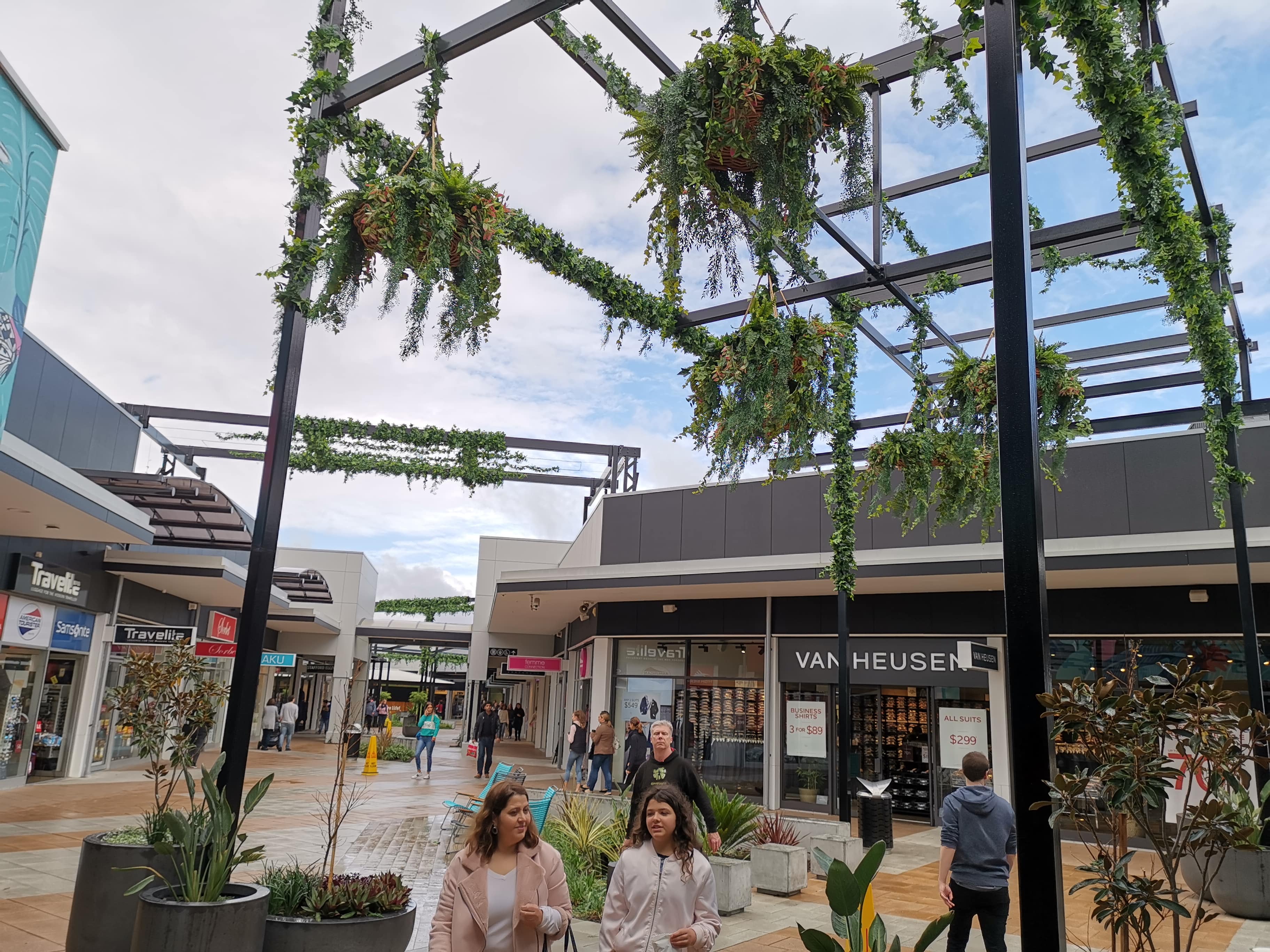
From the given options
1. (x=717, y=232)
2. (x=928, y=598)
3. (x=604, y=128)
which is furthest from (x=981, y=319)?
(x=717, y=232)

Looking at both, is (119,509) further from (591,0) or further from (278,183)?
(591,0)

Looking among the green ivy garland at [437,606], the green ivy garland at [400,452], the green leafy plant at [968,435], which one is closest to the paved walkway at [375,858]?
the green leafy plant at [968,435]

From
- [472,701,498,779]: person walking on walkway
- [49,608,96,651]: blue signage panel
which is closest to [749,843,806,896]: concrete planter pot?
[472,701,498,779]: person walking on walkway

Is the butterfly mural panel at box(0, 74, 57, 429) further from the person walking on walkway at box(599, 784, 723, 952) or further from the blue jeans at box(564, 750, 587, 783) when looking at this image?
the blue jeans at box(564, 750, 587, 783)

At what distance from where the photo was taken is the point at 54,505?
425 inches

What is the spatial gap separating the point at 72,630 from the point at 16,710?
70.5 inches

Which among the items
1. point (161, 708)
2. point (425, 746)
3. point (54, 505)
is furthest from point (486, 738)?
point (161, 708)

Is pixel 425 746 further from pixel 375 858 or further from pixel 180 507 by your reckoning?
pixel 375 858

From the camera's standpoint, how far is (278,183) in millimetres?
4727

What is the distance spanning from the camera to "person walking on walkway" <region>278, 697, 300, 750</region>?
24734 millimetres

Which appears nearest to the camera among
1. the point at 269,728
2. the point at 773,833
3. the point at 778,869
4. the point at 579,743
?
the point at 778,869

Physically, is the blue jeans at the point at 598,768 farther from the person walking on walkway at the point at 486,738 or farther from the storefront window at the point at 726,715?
the person walking on walkway at the point at 486,738

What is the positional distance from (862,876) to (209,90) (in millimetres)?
5370

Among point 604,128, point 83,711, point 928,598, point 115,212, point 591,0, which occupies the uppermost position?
point 115,212
